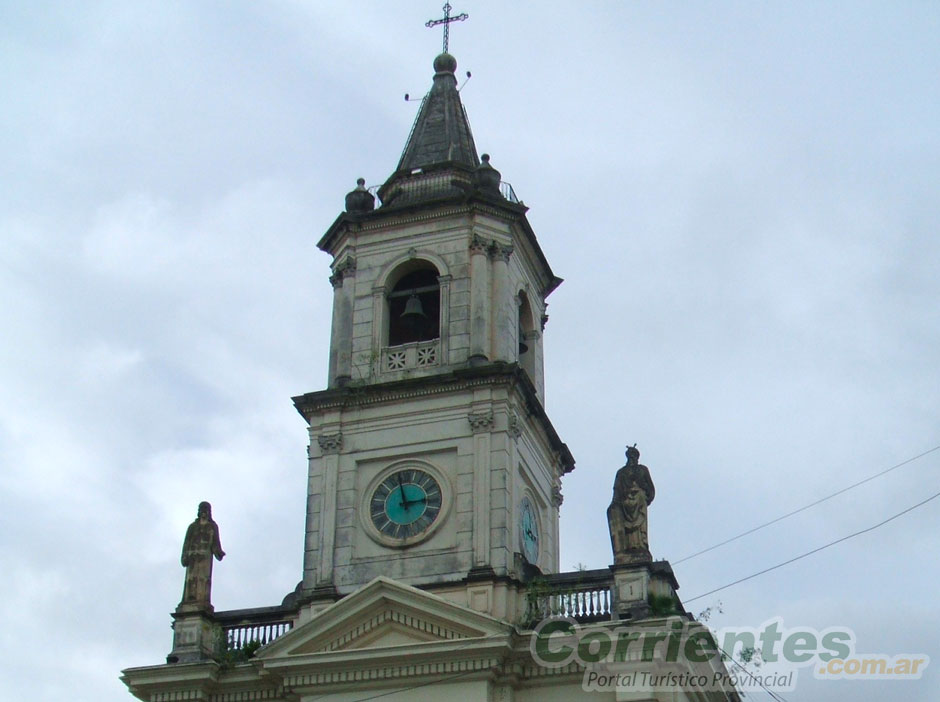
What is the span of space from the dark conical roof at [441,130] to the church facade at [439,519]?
121 mm

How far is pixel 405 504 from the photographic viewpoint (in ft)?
88.2

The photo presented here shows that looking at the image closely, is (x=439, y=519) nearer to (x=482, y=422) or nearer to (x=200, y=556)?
(x=482, y=422)

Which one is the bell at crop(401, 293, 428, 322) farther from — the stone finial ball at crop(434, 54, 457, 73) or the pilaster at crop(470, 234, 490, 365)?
the stone finial ball at crop(434, 54, 457, 73)

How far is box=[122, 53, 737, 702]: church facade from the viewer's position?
79.6 feet

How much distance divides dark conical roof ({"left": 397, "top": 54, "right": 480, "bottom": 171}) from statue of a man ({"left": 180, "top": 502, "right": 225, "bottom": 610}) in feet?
28.7

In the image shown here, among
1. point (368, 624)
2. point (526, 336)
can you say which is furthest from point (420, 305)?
point (368, 624)

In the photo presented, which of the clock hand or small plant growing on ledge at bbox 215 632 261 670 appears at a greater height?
the clock hand

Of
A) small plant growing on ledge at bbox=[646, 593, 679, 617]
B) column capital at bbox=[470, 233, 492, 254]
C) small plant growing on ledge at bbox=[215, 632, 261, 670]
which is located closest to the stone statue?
small plant growing on ledge at bbox=[646, 593, 679, 617]

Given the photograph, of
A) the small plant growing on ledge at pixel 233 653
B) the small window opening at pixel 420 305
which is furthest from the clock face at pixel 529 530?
the small plant growing on ledge at pixel 233 653

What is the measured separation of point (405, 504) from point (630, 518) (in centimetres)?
424

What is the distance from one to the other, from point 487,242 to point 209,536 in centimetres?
774

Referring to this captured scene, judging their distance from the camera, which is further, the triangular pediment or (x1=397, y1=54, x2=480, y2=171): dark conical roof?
(x1=397, y1=54, x2=480, y2=171): dark conical roof

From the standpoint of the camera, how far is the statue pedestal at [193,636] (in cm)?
2583

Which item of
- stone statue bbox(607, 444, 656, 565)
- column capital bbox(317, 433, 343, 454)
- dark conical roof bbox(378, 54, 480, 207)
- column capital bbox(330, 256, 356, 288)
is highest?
dark conical roof bbox(378, 54, 480, 207)
